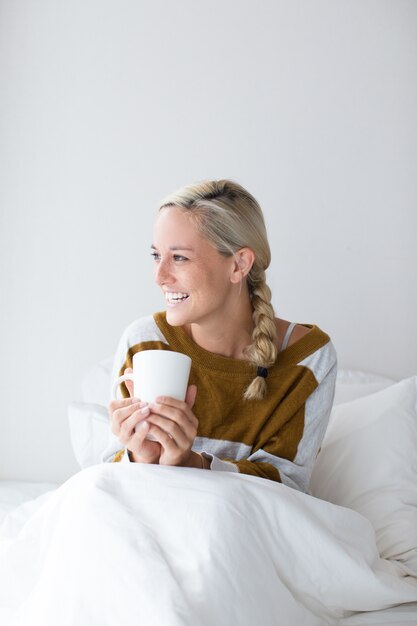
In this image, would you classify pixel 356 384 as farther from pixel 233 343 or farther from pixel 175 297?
pixel 175 297

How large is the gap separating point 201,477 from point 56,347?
1.24 meters

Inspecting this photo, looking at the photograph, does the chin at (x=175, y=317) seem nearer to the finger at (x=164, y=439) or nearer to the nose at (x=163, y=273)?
the nose at (x=163, y=273)

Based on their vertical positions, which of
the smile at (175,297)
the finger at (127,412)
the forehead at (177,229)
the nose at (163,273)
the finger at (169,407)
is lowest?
the finger at (127,412)

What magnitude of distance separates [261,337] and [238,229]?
234 mm

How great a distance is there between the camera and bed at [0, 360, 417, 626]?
981 millimetres

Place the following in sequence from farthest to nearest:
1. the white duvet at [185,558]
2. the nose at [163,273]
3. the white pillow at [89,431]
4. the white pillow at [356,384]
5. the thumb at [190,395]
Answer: the white pillow at [356,384], the white pillow at [89,431], the nose at [163,273], the thumb at [190,395], the white duvet at [185,558]

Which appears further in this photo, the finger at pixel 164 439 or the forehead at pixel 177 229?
the forehead at pixel 177 229

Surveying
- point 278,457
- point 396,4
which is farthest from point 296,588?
point 396,4

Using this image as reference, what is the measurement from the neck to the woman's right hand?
378 mm

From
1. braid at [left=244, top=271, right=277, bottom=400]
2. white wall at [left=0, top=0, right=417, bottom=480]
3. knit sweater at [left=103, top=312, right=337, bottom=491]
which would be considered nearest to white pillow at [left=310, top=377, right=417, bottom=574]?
knit sweater at [left=103, top=312, right=337, bottom=491]

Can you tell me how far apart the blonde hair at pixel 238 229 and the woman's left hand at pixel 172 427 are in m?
0.32

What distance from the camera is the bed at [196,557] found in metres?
0.98

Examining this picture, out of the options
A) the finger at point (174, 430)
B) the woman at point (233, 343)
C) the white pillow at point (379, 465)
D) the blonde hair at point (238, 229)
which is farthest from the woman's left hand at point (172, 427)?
the white pillow at point (379, 465)

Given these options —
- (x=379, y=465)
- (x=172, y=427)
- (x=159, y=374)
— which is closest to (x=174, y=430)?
(x=172, y=427)
